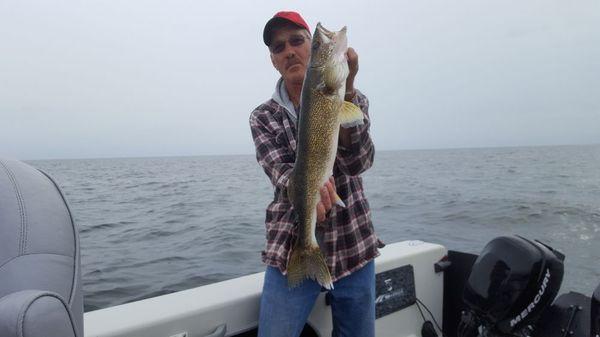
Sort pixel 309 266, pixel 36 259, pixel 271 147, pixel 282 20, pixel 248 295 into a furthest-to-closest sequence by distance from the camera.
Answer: pixel 248 295
pixel 271 147
pixel 282 20
pixel 309 266
pixel 36 259

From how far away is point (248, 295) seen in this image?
10.0ft

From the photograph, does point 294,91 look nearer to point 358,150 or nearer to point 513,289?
point 358,150

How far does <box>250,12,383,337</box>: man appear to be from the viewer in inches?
104

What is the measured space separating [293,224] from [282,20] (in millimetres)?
1335

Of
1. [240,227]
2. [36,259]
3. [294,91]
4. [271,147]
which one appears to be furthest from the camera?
[240,227]

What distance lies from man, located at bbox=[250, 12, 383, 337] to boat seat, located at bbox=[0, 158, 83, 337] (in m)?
1.24

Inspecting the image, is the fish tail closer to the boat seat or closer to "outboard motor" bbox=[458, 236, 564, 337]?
the boat seat

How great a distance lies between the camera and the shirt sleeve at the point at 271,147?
2611 millimetres

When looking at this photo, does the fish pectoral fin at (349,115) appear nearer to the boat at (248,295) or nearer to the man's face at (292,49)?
the man's face at (292,49)

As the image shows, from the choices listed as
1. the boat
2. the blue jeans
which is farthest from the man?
the boat

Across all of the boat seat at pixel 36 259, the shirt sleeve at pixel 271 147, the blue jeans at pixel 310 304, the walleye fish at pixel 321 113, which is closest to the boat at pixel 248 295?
the boat seat at pixel 36 259

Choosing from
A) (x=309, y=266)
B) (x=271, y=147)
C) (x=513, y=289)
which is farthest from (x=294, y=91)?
(x=513, y=289)

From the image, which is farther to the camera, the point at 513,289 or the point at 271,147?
the point at 513,289

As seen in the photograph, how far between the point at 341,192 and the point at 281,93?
0.81 meters
